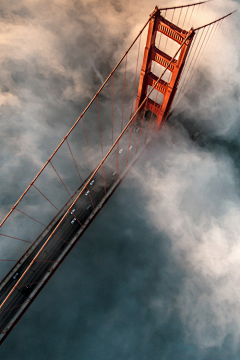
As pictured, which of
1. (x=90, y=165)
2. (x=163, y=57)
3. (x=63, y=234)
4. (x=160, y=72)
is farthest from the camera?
(x=160, y=72)

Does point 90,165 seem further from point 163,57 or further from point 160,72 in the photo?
point 160,72

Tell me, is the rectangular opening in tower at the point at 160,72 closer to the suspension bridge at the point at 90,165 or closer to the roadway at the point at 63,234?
the suspension bridge at the point at 90,165

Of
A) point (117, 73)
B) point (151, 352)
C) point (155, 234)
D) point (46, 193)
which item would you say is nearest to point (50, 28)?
point (117, 73)

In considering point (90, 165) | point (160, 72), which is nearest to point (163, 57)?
point (160, 72)

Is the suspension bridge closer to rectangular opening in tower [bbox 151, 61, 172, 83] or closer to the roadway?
the roadway

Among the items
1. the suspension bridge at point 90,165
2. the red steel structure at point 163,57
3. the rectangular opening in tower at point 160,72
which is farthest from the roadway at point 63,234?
the rectangular opening in tower at point 160,72

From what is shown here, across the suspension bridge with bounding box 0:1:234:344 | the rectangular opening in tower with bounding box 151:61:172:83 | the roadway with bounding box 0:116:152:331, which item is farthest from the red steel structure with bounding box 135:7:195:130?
the rectangular opening in tower with bounding box 151:61:172:83

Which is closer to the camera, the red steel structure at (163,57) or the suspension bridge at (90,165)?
the red steel structure at (163,57)

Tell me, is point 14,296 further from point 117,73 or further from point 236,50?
point 236,50
